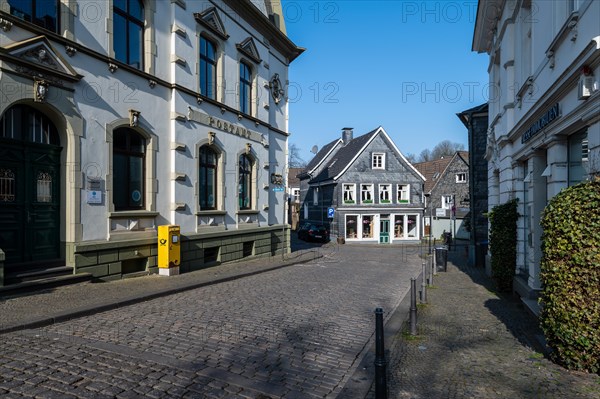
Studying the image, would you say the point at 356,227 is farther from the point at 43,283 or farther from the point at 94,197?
the point at 43,283

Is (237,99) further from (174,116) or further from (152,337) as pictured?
(152,337)

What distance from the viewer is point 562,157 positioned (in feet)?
26.0

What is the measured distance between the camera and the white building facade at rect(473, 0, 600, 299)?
6.20 meters

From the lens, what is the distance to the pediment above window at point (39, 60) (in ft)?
28.5

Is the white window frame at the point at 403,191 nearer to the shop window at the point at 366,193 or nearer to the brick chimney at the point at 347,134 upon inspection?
the shop window at the point at 366,193

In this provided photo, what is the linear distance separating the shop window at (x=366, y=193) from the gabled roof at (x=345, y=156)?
254cm

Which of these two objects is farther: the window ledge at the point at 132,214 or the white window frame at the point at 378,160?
the white window frame at the point at 378,160

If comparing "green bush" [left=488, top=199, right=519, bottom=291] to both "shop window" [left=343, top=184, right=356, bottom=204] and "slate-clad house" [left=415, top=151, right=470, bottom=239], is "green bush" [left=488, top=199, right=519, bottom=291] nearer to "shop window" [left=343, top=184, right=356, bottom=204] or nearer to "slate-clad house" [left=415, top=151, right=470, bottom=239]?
"shop window" [left=343, top=184, right=356, bottom=204]

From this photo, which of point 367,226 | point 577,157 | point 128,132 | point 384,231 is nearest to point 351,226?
point 367,226

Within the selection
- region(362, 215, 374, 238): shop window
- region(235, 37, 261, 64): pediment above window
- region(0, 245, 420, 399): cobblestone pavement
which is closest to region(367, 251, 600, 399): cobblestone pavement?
region(0, 245, 420, 399): cobblestone pavement

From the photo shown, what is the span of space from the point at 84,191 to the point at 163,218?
2.99 metres

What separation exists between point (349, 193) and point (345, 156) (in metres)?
4.37

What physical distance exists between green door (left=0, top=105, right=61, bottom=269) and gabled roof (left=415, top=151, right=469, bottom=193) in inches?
1547

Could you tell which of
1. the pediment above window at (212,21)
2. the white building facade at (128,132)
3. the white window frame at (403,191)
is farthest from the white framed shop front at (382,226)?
the pediment above window at (212,21)
